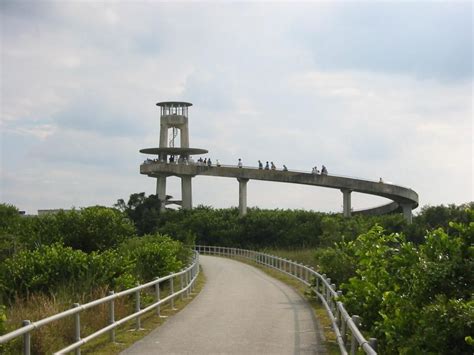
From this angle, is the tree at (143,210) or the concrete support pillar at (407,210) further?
the tree at (143,210)

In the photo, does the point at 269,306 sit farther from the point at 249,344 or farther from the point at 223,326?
the point at 249,344

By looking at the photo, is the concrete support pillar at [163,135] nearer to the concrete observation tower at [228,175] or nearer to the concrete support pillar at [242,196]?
the concrete observation tower at [228,175]

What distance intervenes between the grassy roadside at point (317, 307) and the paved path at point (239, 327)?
0.20 meters

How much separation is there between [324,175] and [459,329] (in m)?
63.8

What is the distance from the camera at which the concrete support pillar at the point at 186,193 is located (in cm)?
8381

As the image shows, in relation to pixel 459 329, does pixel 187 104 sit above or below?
above

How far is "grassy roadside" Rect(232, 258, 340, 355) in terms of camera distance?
14.2 m

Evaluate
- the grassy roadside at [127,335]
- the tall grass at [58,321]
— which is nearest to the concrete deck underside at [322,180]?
the grassy roadside at [127,335]

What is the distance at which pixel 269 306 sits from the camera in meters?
21.0

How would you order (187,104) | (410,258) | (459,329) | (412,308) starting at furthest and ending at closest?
1. (187,104)
2. (410,258)
3. (412,308)
4. (459,329)

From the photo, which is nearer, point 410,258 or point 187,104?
point 410,258

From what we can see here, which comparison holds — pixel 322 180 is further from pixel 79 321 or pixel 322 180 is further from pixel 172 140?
pixel 79 321

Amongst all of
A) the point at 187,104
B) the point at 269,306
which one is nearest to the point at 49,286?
the point at 269,306

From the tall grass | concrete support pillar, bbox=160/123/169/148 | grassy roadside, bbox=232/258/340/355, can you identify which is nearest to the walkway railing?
grassy roadside, bbox=232/258/340/355
